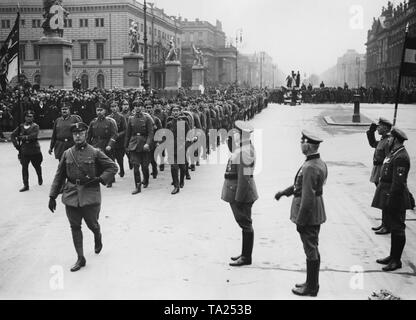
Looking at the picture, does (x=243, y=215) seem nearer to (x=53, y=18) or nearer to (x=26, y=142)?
(x=26, y=142)

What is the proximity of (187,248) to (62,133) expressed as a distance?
5.34 metres

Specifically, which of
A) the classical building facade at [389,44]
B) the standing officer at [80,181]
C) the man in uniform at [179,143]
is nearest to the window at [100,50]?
the classical building facade at [389,44]

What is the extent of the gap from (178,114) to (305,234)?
689cm

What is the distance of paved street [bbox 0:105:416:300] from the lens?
5.94m

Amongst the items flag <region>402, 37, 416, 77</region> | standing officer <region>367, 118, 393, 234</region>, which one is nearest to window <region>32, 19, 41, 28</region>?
flag <region>402, 37, 416, 77</region>

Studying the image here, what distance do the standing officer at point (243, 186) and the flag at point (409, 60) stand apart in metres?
3.69

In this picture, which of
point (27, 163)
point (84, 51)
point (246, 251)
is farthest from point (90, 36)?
point (246, 251)

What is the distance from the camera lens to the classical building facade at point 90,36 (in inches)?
2805

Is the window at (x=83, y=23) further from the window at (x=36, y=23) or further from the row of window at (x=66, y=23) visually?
the window at (x=36, y=23)

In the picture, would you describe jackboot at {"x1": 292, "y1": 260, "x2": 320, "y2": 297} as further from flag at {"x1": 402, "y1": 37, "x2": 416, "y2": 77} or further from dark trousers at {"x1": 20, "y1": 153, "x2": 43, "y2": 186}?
dark trousers at {"x1": 20, "y1": 153, "x2": 43, "y2": 186}

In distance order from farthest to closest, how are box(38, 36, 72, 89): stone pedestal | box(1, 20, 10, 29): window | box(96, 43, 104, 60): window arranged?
box(1, 20, 10, 29): window
box(96, 43, 104, 60): window
box(38, 36, 72, 89): stone pedestal

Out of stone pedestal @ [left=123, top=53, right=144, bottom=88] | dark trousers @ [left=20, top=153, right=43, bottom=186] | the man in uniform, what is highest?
stone pedestal @ [left=123, top=53, right=144, bottom=88]

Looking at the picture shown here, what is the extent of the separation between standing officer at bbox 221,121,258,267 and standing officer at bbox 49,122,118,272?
1.50 meters
